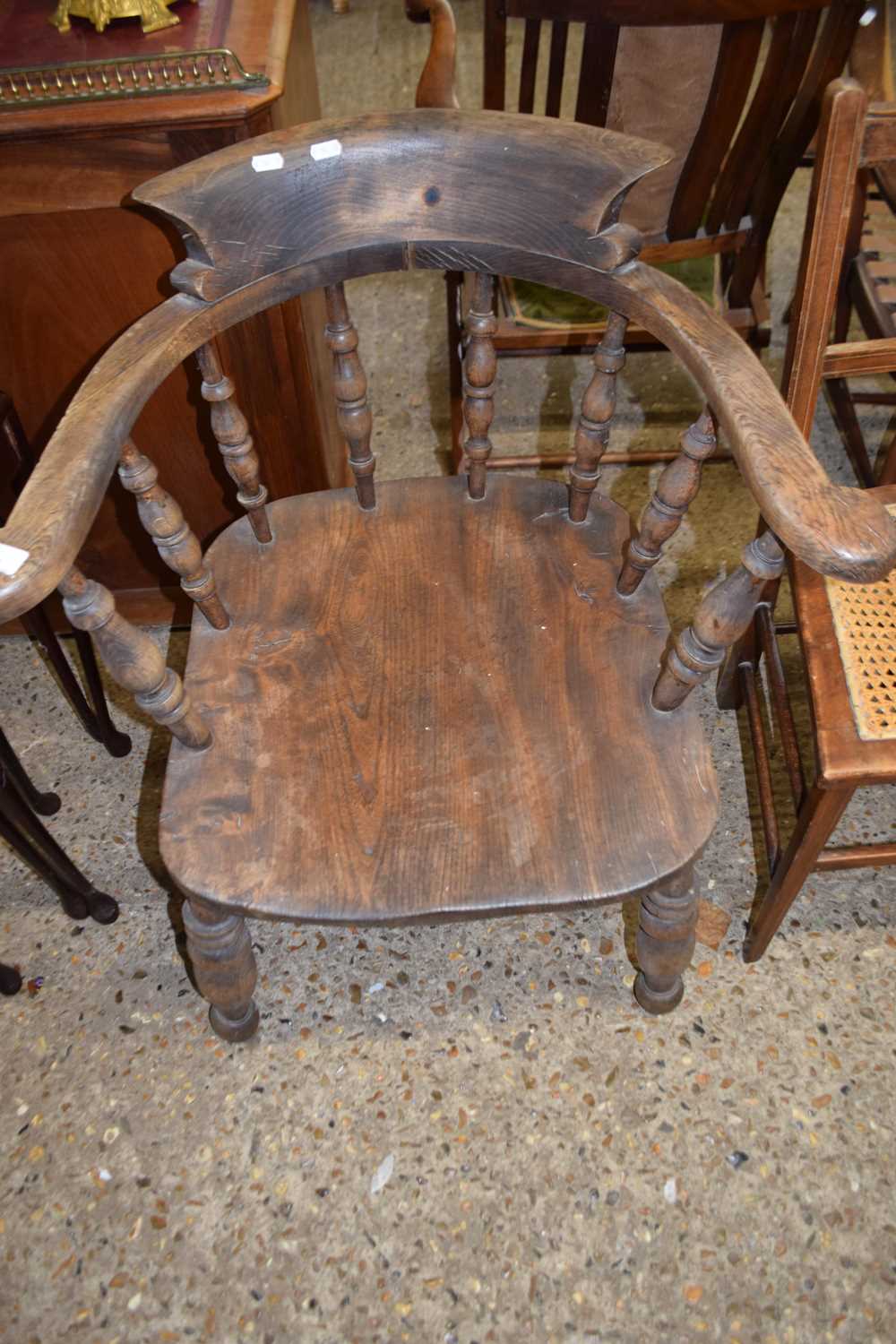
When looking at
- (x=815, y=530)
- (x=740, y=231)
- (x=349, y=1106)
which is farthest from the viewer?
(x=740, y=231)

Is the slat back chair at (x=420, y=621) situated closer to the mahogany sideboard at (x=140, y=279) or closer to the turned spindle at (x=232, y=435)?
the turned spindle at (x=232, y=435)

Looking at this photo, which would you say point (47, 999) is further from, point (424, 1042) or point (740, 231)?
point (740, 231)

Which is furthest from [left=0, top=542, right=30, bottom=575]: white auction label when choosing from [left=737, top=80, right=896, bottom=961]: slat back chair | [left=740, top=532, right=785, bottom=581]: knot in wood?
[left=737, top=80, right=896, bottom=961]: slat back chair

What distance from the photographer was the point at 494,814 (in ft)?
3.26

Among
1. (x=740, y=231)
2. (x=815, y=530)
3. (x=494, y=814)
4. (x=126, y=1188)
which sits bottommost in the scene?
(x=126, y=1188)

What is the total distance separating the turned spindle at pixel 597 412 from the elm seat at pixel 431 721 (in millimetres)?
66

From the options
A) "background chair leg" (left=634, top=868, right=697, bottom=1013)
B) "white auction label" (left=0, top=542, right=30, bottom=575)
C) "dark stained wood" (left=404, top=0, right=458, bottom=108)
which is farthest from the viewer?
"dark stained wood" (left=404, top=0, right=458, bottom=108)

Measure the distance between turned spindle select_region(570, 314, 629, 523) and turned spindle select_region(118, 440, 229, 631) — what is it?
0.43 meters

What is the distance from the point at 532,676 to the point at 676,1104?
2.14 ft

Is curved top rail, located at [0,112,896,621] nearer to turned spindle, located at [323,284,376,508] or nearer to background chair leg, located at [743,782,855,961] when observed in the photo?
turned spindle, located at [323,284,376,508]

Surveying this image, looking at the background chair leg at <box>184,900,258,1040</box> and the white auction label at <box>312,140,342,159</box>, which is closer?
the white auction label at <box>312,140,342,159</box>

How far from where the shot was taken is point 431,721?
Answer: 107 centimetres

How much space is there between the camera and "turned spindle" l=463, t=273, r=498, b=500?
110cm

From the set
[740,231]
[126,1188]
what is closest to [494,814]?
[126,1188]
